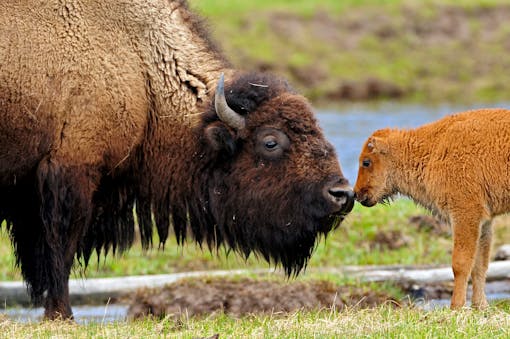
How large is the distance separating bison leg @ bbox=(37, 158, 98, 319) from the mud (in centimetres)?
175

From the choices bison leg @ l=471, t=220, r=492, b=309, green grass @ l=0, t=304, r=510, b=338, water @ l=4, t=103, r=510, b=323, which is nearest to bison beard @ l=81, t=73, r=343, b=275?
green grass @ l=0, t=304, r=510, b=338

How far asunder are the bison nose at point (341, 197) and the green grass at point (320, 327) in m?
0.84

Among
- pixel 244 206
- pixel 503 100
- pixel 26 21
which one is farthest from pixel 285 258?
pixel 503 100

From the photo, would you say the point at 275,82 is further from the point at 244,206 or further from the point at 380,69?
the point at 380,69

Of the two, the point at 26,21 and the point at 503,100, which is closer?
the point at 26,21

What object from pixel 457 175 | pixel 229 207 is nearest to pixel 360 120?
pixel 229 207

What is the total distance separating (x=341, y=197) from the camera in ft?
27.1

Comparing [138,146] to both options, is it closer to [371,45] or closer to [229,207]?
[229,207]

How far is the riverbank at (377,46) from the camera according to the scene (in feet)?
107

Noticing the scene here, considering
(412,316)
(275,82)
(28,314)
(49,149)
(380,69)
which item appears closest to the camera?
(412,316)

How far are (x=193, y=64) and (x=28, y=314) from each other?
296 centimetres

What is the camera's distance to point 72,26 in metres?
8.52

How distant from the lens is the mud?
1019 centimetres

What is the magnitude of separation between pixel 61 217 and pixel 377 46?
28065mm
